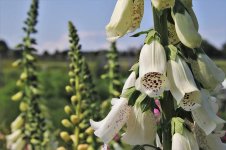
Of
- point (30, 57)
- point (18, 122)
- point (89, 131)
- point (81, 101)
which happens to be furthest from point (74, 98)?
point (18, 122)

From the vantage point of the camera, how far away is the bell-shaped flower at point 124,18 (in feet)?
5.80

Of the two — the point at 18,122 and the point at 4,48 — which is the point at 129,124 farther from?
the point at 4,48

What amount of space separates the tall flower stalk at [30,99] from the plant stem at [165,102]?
6.01ft

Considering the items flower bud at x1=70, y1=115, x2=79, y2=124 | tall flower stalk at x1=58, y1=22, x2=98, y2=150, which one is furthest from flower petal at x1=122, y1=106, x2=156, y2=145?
flower bud at x1=70, y1=115, x2=79, y2=124

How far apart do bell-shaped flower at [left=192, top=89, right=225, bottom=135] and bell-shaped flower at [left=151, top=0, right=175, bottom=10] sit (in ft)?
0.94

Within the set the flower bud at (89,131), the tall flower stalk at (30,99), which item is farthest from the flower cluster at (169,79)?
the tall flower stalk at (30,99)

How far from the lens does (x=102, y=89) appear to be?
46.5 feet

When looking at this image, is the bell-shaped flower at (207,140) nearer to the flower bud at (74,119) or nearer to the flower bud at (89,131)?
the flower bud at (89,131)

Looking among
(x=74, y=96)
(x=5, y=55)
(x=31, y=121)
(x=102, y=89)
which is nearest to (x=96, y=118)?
(x=74, y=96)

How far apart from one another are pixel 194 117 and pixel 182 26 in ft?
0.91

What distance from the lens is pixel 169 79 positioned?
1.67 metres

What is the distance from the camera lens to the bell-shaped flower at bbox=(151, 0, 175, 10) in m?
1.62

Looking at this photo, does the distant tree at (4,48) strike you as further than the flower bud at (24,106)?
Yes

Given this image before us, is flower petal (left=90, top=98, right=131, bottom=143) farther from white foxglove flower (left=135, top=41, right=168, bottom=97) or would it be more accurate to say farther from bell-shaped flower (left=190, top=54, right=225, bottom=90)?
bell-shaped flower (left=190, top=54, right=225, bottom=90)
